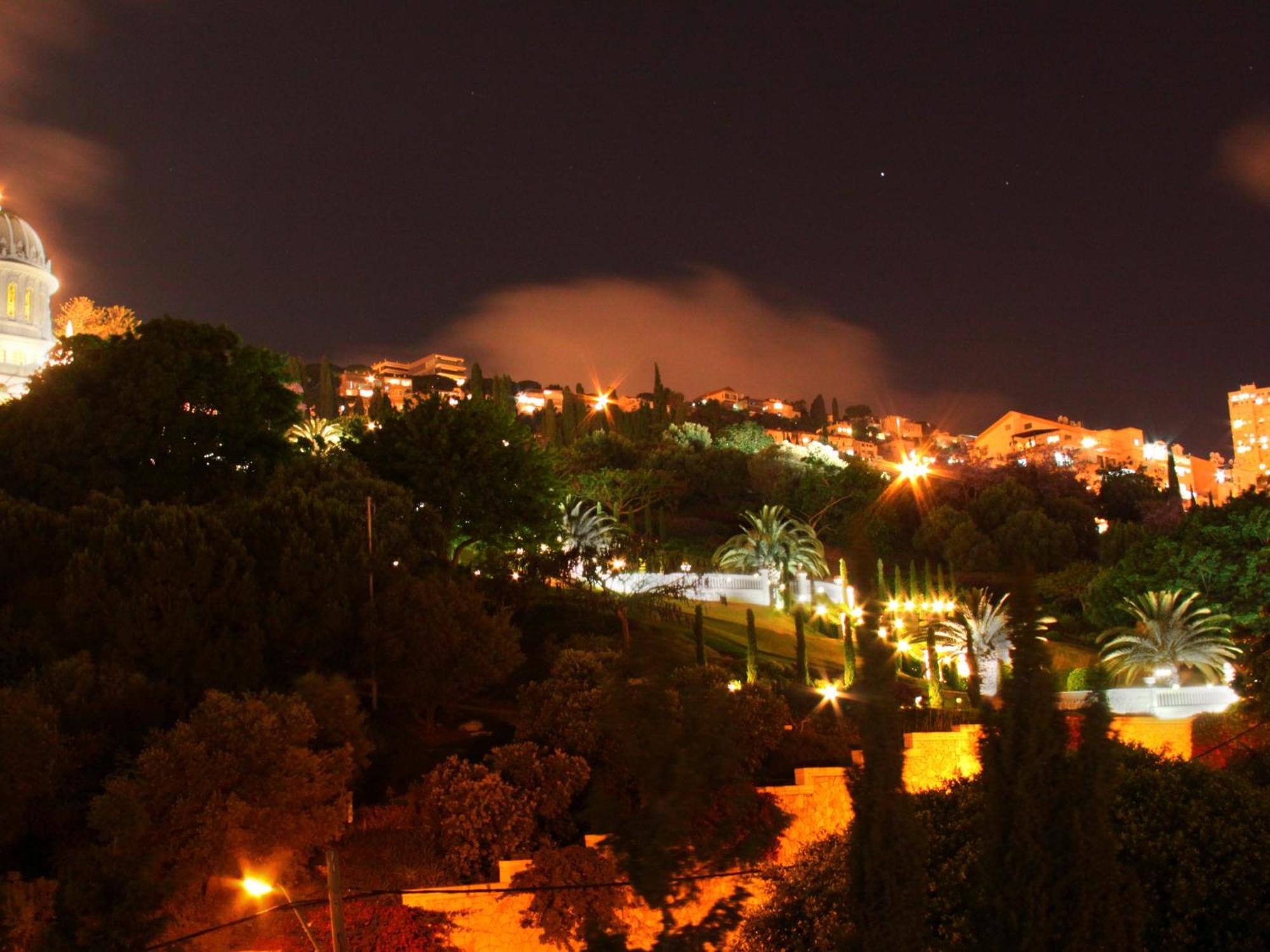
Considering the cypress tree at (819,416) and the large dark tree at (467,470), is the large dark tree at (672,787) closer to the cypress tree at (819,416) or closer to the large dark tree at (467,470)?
the large dark tree at (467,470)

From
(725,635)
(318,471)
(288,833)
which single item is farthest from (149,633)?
(725,635)

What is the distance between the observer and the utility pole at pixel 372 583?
18.2m

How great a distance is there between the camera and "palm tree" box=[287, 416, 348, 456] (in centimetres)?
3120

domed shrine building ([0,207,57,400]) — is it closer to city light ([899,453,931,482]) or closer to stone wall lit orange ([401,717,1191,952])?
city light ([899,453,931,482])

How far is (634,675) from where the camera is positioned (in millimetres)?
7105

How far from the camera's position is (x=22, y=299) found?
44.8m

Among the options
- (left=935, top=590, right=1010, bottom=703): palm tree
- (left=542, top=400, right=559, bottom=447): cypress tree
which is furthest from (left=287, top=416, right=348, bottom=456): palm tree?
(left=542, top=400, right=559, bottom=447): cypress tree

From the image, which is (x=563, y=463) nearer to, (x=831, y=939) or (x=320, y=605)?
(x=320, y=605)

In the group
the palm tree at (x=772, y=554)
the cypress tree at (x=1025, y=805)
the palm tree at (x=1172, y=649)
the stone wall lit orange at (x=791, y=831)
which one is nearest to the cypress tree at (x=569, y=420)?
the palm tree at (x=772, y=554)

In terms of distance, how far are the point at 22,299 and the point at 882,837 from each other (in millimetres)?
48161

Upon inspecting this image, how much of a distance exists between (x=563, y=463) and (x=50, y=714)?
4068cm

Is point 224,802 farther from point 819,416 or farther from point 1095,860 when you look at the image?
point 819,416

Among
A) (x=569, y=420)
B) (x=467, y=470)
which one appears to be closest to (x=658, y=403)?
(x=569, y=420)

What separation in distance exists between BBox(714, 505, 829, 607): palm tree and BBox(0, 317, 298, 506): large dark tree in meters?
16.9
